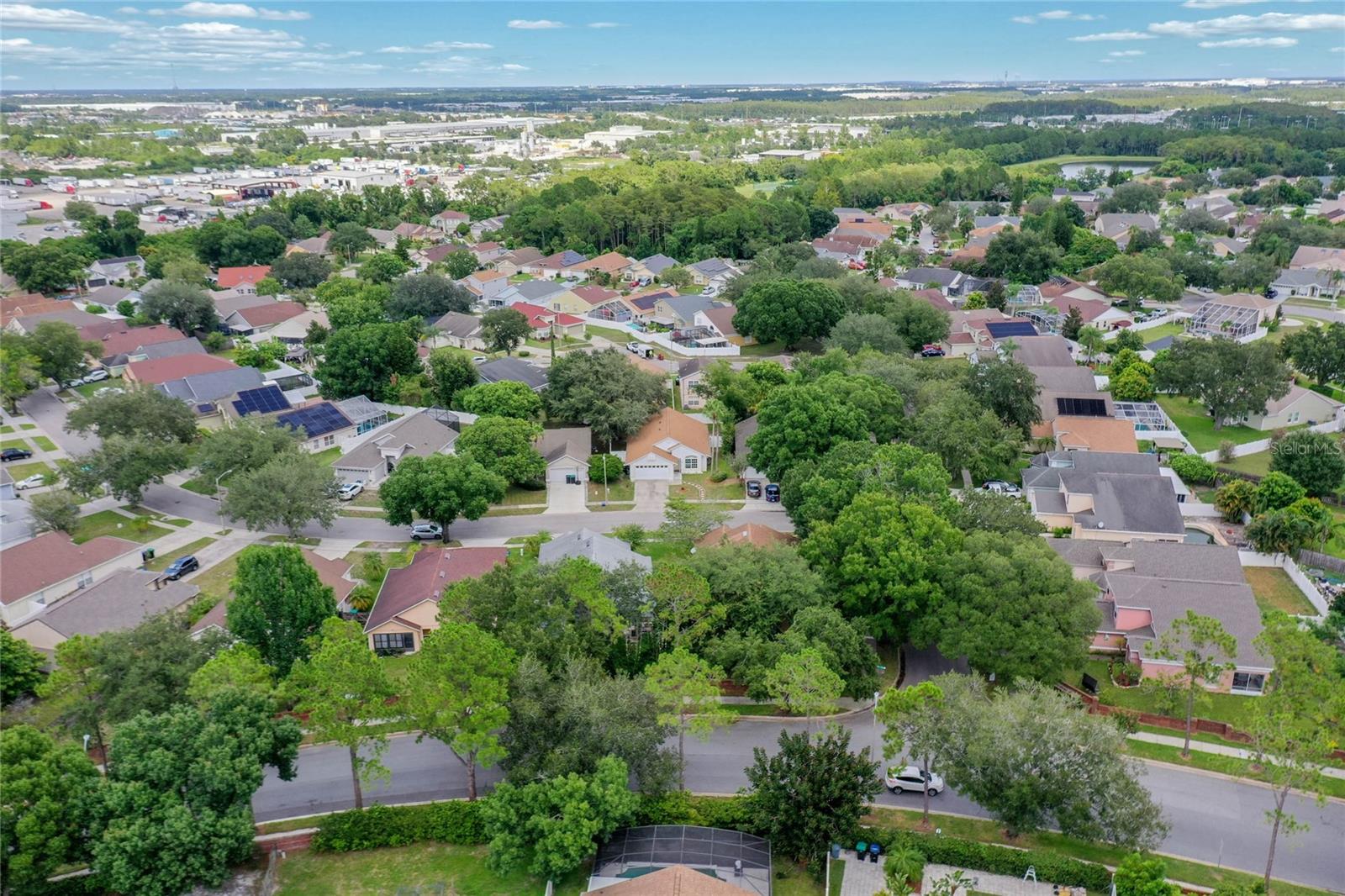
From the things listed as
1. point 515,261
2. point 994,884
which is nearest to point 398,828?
point 994,884

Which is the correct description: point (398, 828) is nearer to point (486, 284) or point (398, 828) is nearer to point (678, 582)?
point (678, 582)

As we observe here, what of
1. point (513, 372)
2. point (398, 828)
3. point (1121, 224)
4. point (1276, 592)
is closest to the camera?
point (398, 828)

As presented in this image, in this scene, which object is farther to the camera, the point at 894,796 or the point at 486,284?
the point at 486,284

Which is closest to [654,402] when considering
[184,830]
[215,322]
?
[184,830]

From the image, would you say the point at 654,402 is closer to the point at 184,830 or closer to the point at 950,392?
the point at 950,392

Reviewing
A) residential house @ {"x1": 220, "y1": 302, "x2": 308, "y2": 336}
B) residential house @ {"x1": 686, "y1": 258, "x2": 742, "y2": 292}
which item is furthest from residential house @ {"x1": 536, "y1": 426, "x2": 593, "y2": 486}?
residential house @ {"x1": 686, "y1": 258, "x2": 742, "y2": 292}

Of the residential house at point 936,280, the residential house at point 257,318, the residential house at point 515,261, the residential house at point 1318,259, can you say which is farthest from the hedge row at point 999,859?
the residential house at point 1318,259
